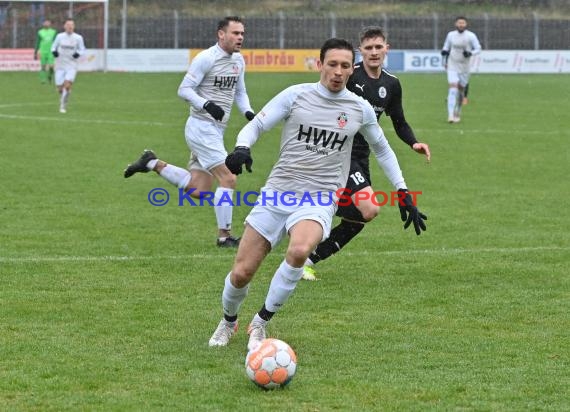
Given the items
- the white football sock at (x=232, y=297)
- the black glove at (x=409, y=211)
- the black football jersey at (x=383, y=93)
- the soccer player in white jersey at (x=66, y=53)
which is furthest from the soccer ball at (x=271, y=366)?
the soccer player in white jersey at (x=66, y=53)

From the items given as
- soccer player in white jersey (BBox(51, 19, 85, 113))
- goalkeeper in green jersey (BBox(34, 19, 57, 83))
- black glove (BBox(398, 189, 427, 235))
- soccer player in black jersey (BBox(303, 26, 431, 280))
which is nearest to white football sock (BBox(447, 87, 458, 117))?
soccer player in white jersey (BBox(51, 19, 85, 113))

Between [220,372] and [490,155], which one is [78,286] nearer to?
[220,372]

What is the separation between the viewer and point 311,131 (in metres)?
7.45

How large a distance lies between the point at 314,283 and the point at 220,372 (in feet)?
9.93

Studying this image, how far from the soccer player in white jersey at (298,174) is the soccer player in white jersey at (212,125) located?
4.16 m

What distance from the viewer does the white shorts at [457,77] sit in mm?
25500

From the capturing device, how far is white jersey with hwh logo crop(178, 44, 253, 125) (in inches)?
467

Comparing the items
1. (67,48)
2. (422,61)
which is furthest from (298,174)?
(422,61)

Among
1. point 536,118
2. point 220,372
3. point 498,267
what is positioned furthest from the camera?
point 536,118

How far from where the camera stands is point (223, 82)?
39.8 feet

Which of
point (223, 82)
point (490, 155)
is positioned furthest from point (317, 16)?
point (223, 82)

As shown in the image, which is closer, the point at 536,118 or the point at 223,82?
the point at 223,82

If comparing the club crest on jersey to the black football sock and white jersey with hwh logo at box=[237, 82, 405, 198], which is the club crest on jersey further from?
the black football sock

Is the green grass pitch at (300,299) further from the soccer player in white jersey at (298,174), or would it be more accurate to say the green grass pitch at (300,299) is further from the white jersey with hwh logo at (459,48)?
the white jersey with hwh logo at (459,48)
